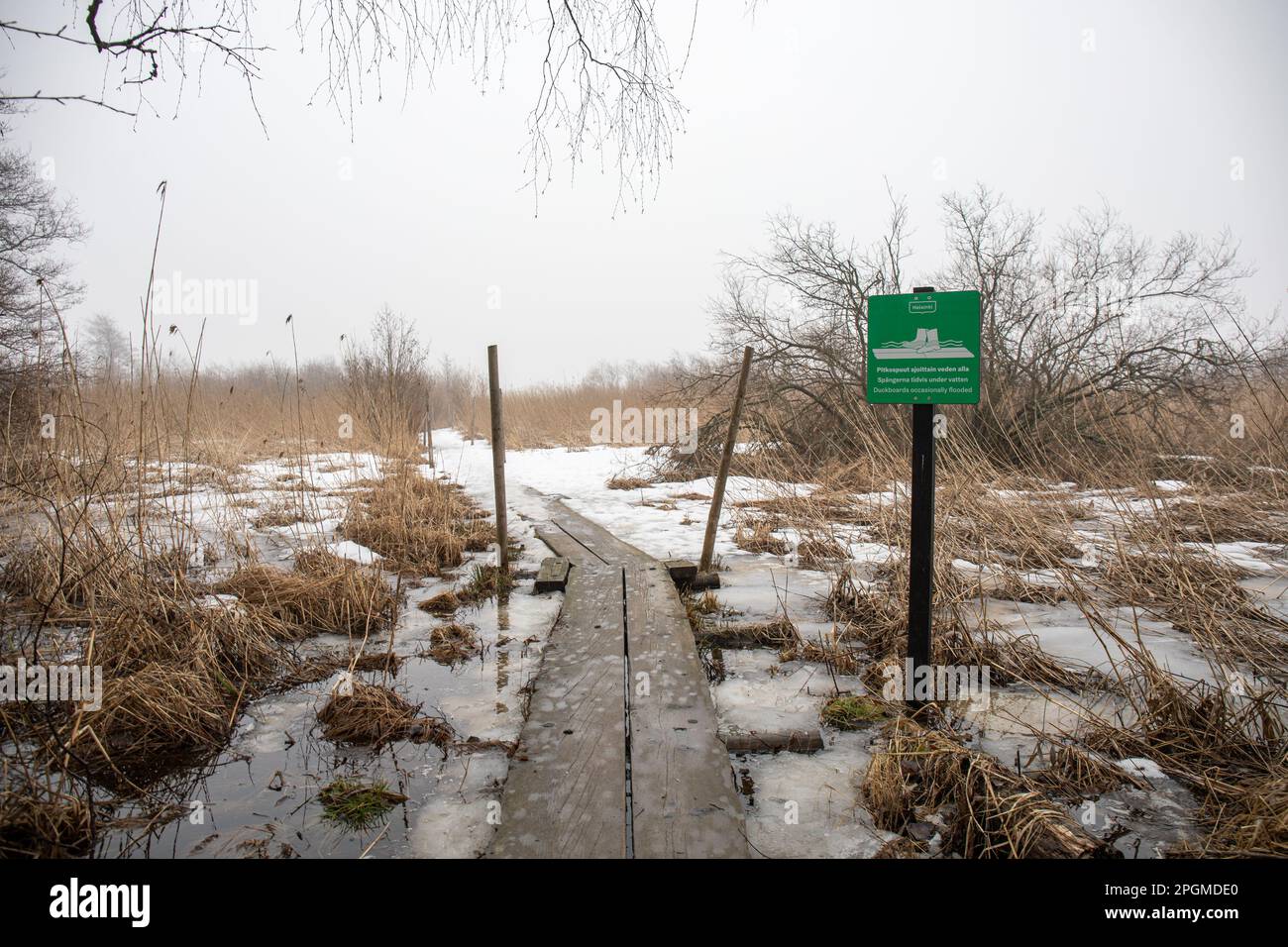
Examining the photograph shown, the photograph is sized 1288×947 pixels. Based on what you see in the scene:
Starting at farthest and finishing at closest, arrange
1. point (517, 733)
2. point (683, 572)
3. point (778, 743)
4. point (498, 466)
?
point (498, 466) < point (683, 572) < point (517, 733) < point (778, 743)

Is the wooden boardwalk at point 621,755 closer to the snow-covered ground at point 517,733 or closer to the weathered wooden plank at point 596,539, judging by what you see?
the snow-covered ground at point 517,733

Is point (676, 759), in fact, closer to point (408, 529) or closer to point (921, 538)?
point (921, 538)

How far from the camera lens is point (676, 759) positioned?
2.10m

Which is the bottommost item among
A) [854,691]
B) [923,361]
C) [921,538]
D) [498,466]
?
[854,691]

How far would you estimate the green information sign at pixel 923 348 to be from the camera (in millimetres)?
2098

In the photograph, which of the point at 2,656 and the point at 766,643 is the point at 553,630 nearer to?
the point at 766,643

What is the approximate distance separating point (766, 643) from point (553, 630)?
1179 millimetres

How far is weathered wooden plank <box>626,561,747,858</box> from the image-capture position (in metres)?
1.70

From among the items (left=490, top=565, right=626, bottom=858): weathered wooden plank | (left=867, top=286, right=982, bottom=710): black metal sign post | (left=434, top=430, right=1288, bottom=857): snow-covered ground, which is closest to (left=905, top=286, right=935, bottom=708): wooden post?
(left=867, top=286, right=982, bottom=710): black metal sign post

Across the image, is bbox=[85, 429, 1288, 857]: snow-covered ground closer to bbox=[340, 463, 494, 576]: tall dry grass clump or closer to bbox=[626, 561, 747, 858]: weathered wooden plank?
bbox=[626, 561, 747, 858]: weathered wooden plank

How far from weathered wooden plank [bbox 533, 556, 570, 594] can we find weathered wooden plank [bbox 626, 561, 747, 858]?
1039mm

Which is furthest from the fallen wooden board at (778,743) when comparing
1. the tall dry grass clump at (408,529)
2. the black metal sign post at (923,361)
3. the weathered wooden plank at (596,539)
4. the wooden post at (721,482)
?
the tall dry grass clump at (408,529)

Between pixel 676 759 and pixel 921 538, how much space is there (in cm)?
121

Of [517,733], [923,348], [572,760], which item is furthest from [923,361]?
[517,733]
